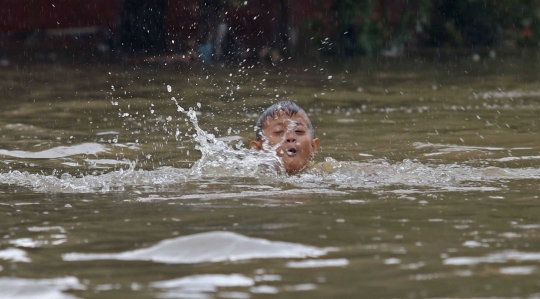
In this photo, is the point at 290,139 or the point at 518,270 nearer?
the point at 518,270

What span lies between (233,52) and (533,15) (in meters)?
8.06

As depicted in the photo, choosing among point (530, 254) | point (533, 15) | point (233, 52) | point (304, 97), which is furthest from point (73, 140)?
point (533, 15)

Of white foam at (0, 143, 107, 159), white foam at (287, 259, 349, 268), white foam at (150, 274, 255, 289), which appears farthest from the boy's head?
white foam at (150, 274, 255, 289)

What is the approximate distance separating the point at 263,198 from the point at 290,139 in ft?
6.55

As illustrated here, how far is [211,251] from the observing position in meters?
5.09

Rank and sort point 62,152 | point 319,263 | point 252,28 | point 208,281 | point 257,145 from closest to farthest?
point 208,281 → point 319,263 → point 257,145 → point 62,152 → point 252,28

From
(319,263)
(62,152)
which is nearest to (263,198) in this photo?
(319,263)

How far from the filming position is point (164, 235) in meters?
5.52

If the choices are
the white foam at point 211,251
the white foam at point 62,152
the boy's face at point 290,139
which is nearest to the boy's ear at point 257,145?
the boy's face at point 290,139

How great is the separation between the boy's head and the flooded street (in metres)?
0.19

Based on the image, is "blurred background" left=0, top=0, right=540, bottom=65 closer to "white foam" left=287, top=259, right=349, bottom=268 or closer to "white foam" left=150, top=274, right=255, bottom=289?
"white foam" left=287, top=259, right=349, bottom=268

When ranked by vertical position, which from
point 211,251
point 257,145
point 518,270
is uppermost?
point 257,145

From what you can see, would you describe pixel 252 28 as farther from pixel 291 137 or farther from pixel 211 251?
pixel 211 251

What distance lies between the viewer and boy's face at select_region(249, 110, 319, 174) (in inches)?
344
